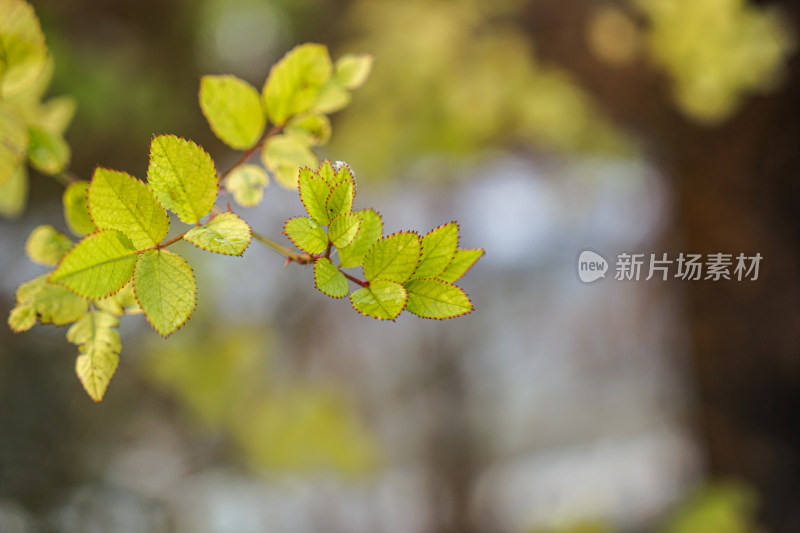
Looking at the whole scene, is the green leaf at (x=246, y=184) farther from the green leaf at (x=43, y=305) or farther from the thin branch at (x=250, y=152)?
the green leaf at (x=43, y=305)

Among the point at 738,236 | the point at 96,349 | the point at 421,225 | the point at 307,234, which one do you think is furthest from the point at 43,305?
the point at 738,236

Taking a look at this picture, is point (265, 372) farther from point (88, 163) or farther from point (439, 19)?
point (439, 19)

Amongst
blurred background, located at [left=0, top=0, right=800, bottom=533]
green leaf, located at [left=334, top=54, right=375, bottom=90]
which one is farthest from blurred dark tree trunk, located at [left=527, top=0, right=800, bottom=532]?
green leaf, located at [left=334, top=54, right=375, bottom=90]

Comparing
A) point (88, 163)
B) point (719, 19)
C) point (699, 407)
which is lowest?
point (699, 407)

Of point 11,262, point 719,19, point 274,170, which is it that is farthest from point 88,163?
point 719,19

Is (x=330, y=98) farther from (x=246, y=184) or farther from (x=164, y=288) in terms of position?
(x=164, y=288)
